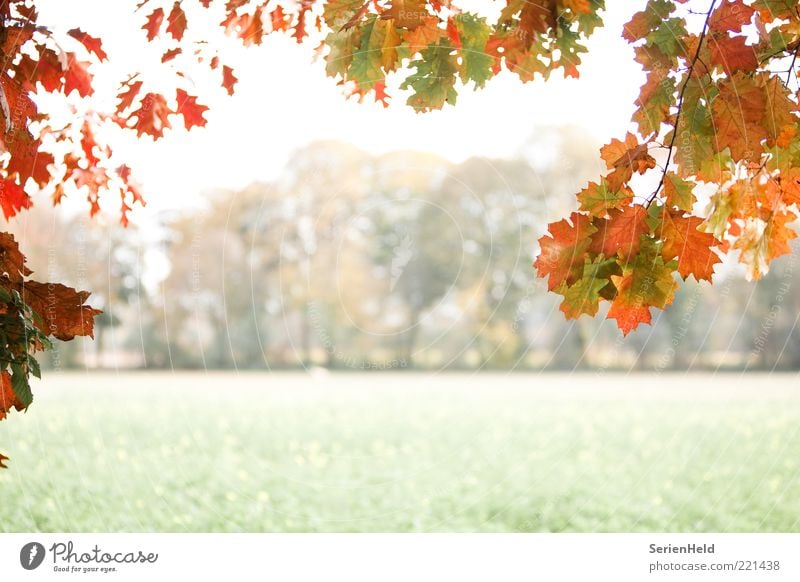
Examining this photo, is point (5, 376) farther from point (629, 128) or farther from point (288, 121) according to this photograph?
point (288, 121)

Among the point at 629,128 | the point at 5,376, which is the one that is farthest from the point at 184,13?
the point at 629,128

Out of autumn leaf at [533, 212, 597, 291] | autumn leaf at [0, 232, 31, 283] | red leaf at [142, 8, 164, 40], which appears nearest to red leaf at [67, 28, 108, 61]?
red leaf at [142, 8, 164, 40]

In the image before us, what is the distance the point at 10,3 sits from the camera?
2289 millimetres

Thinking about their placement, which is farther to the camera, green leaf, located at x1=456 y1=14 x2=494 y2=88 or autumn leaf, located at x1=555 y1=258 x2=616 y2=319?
green leaf, located at x1=456 y1=14 x2=494 y2=88

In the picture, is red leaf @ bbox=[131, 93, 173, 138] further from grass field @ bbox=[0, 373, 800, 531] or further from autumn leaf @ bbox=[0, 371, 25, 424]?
grass field @ bbox=[0, 373, 800, 531]

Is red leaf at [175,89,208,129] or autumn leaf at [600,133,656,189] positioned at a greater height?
red leaf at [175,89,208,129]

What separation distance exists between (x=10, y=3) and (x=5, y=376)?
3.65 feet

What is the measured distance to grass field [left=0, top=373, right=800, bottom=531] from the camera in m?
5.12

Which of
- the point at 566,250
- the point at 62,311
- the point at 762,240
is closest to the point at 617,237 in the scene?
the point at 566,250
